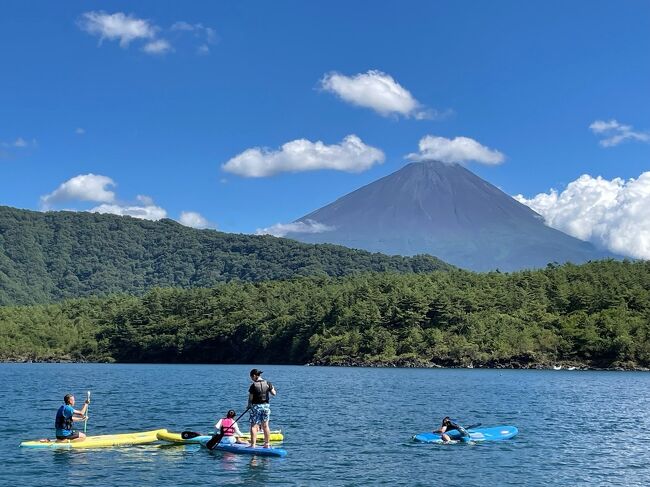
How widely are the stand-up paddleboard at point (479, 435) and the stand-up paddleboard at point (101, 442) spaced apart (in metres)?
12.5

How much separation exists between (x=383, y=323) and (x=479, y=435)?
102 meters

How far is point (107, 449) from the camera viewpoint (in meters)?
32.9

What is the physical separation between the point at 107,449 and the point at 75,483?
Answer: 22.5ft

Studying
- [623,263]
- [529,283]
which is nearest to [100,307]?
[529,283]

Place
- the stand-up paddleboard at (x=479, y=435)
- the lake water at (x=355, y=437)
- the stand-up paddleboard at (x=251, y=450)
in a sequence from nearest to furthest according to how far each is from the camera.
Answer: the lake water at (x=355, y=437), the stand-up paddleboard at (x=251, y=450), the stand-up paddleboard at (x=479, y=435)

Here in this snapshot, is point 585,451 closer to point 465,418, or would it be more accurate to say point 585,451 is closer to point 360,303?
point 465,418

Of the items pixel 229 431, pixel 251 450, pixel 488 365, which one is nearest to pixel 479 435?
pixel 251 450

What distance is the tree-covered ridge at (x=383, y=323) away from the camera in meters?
127

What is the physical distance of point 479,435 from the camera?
37438 mm

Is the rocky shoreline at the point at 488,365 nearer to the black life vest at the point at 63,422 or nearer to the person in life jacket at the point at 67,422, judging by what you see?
the person in life jacket at the point at 67,422

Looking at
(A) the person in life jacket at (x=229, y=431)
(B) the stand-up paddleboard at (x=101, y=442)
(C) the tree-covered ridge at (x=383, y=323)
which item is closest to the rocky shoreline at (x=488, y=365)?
(C) the tree-covered ridge at (x=383, y=323)

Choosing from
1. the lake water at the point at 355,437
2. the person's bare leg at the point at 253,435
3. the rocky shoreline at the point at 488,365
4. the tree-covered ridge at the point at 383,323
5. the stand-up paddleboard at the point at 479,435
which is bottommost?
the lake water at the point at 355,437

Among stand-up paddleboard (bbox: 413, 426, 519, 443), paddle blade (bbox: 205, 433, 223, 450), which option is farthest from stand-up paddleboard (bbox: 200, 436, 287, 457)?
stand-up paddleboard (bbox: 413, 426, 519, 443)

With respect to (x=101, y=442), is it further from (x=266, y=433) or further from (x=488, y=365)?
(x=488, y=365)
